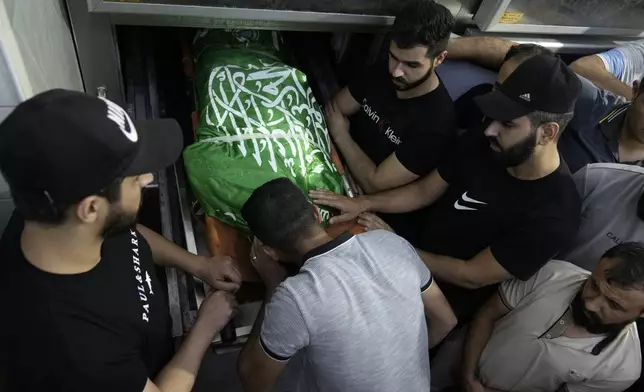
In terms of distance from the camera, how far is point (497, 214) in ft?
5.19

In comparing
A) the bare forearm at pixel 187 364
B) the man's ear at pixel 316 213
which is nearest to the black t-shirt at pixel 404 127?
the man's ear at pixel 316 213

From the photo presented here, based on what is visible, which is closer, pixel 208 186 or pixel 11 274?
pixel 11 274

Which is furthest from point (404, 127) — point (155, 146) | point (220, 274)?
point (155, 146)

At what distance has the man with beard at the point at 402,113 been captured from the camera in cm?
170

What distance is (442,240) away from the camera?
1.78 metres

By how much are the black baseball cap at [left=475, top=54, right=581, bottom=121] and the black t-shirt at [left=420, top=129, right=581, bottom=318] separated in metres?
0.17

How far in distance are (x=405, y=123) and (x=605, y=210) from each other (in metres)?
0.69

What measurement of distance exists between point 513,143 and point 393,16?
683 millimetres

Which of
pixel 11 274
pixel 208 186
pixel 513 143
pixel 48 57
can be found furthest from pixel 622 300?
pixel 48 57

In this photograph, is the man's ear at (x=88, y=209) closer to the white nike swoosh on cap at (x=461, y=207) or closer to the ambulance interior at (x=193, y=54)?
the ambulance interior at (x=193, y=54)

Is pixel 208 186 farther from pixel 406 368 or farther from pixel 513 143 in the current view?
pixel 513 143

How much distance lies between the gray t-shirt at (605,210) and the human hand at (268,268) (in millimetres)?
915

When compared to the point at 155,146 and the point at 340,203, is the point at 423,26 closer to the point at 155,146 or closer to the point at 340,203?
the point at 340,203

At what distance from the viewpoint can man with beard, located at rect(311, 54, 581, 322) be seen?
1.50 metres
